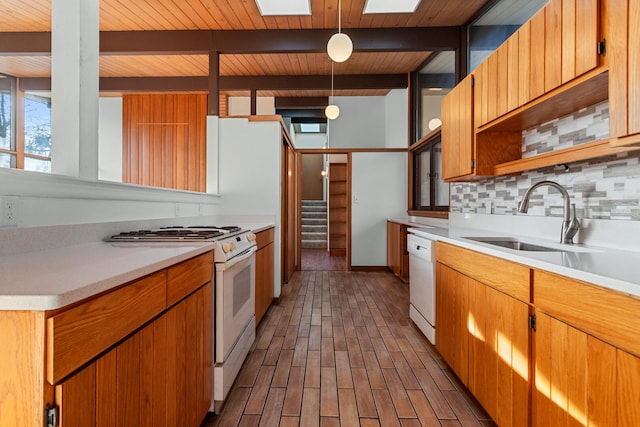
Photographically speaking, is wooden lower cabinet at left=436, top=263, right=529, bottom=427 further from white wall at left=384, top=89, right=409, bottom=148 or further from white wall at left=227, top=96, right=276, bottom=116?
white wall at left=227, top=96, right=276, bottom=116

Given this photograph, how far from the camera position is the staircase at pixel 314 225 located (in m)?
8.86

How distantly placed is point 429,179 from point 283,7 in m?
2.83

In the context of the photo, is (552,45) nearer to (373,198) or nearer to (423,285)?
(423,285)

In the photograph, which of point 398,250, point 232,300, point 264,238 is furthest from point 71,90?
→ point 398,250

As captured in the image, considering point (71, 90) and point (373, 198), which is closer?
point (71, 90)

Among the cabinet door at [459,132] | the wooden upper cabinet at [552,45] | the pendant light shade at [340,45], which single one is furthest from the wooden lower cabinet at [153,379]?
the pendant light shade at [340,45]

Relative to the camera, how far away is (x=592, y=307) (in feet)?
3.26

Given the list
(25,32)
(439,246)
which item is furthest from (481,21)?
(25,32)

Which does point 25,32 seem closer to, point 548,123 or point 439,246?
point 439,246

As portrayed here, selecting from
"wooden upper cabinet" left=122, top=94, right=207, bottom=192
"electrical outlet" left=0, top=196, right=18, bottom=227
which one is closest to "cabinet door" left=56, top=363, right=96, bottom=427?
"electrical outlet" left=0, top=196, right=18, bottom=227

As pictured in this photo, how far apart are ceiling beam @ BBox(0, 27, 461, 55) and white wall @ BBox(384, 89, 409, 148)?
9.21 feet

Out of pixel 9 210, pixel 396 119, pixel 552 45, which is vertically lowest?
pixel 9 210

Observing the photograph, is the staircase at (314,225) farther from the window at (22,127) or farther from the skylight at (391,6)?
the skylight at (391,6)

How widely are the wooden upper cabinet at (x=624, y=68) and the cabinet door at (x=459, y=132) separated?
124 cm
